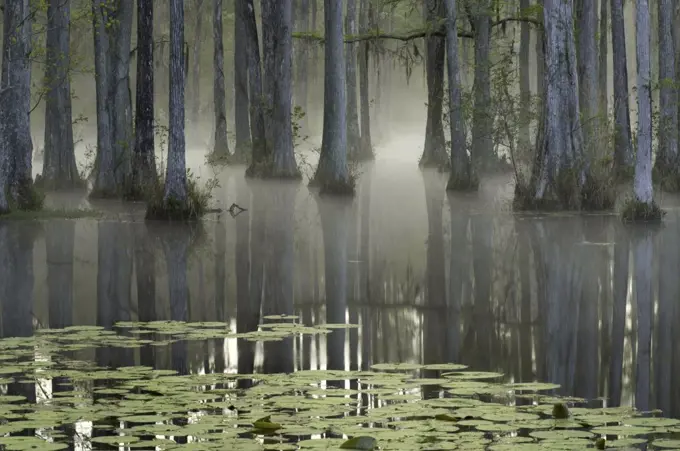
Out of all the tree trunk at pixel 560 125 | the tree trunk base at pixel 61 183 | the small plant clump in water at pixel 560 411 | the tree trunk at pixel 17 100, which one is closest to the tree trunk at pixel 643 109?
the tree trunk at pixel 560 125

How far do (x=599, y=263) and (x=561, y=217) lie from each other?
658cm

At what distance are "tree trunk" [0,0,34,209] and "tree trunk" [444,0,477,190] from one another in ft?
32.5

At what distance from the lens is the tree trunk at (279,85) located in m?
33.6

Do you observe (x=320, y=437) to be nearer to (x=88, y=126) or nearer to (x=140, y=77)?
(x=140, y=77)

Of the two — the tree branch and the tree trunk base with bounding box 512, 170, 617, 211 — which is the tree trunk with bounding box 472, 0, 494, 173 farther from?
the tree trunk base with bounding box 512, 170, 617, 211

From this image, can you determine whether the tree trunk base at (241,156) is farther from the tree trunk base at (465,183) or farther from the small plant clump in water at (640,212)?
the small plant clump in water at (640,212)

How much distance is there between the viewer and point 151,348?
1009 cm

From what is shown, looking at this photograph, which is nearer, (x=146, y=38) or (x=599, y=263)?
(x=599, y=263)

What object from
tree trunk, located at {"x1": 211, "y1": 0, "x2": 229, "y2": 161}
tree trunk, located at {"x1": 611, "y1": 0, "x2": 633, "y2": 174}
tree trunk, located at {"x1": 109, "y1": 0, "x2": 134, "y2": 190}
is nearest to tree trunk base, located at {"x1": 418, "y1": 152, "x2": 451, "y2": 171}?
tree trunk, located at {"x1": 211, "y1": 0, "x2": 229, "y2": 161}

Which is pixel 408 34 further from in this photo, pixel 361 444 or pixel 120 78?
pixel 361 444

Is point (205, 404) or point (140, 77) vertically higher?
point (140, 77)

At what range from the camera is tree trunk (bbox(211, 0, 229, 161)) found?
43500 mm

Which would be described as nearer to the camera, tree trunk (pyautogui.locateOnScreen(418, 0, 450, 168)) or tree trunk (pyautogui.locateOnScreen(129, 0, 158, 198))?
tree trunk (pyautogui.locateOnScreen(129, 0, 158, 198))

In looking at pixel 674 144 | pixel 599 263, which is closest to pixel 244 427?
pixel 599 263
